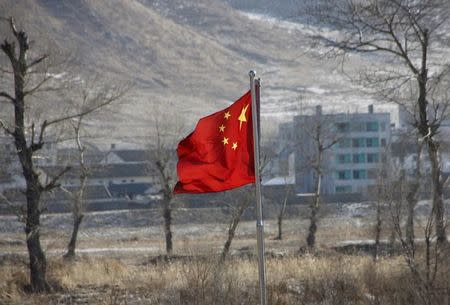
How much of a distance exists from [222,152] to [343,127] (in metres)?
70.2

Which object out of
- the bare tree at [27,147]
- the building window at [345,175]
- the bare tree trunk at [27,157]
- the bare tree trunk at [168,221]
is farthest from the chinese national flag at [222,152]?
the building window at [345,175]

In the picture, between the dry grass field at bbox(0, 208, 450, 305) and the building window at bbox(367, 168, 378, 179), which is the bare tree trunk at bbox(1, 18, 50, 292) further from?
the building window at bbox(367, 168, 378, 179)

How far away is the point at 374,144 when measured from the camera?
90250 mm

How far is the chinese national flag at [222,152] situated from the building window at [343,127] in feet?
222

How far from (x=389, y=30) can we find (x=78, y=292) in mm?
8293

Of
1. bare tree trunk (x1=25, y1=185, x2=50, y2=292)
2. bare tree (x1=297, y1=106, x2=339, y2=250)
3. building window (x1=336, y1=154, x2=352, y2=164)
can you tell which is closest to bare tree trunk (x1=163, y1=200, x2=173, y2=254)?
bare tree (x1=297, y1=106, x2=339, y2=250)

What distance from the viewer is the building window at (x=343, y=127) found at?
3086 inches

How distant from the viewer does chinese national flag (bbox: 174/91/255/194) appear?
10.6 m

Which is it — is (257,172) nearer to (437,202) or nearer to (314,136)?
(437,202)

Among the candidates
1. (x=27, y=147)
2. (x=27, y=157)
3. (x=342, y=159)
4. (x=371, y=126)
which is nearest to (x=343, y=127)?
(x=371, y=126)

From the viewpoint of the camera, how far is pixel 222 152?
10.6 meters

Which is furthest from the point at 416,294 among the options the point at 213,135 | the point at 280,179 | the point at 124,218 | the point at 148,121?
the point at 148,121

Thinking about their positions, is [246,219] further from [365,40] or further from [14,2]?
[365,40]

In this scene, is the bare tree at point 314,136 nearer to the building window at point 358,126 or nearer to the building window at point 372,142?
the building window at point 358,126
